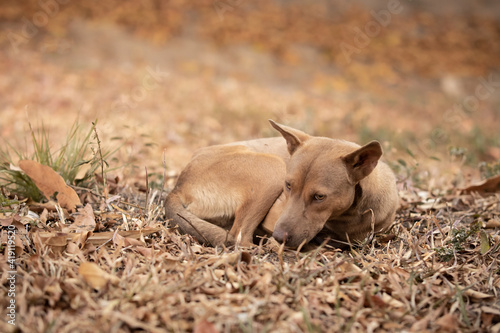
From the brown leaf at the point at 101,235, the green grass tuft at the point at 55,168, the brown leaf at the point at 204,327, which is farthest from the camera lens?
the green grass tuft at the point at 55,168

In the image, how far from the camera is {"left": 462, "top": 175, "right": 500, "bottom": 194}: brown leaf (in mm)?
4320

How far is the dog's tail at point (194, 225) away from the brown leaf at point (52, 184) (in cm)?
69

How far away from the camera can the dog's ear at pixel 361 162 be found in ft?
9.70

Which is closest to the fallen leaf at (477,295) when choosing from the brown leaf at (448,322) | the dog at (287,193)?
the brown leaf at (448,322)

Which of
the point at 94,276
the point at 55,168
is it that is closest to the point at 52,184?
the point at 55,168

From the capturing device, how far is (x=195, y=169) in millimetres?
3693

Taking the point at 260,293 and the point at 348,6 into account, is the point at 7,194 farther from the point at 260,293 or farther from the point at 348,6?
the point at 348,6

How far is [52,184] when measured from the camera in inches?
133

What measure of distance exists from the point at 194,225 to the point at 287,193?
2.29 ft

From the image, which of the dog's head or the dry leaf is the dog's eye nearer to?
the dog's head

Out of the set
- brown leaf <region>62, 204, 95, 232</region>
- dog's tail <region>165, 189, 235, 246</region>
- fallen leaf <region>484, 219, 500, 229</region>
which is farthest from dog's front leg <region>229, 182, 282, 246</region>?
fallen leaf <region>484, 219, 500, 229</region>

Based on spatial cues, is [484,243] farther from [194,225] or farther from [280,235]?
[194,225]

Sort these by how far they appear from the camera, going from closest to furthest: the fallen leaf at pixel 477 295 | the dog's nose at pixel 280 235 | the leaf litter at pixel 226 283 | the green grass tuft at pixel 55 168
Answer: the leaf litter at pixel 226 283 < the fallen leaf at pixel 477 295 < the dog's nose at pixel 280 235 < the green grass tuft at pixel 55 168

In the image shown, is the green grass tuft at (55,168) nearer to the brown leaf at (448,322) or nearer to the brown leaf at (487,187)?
the brown leaf at (448,322)
